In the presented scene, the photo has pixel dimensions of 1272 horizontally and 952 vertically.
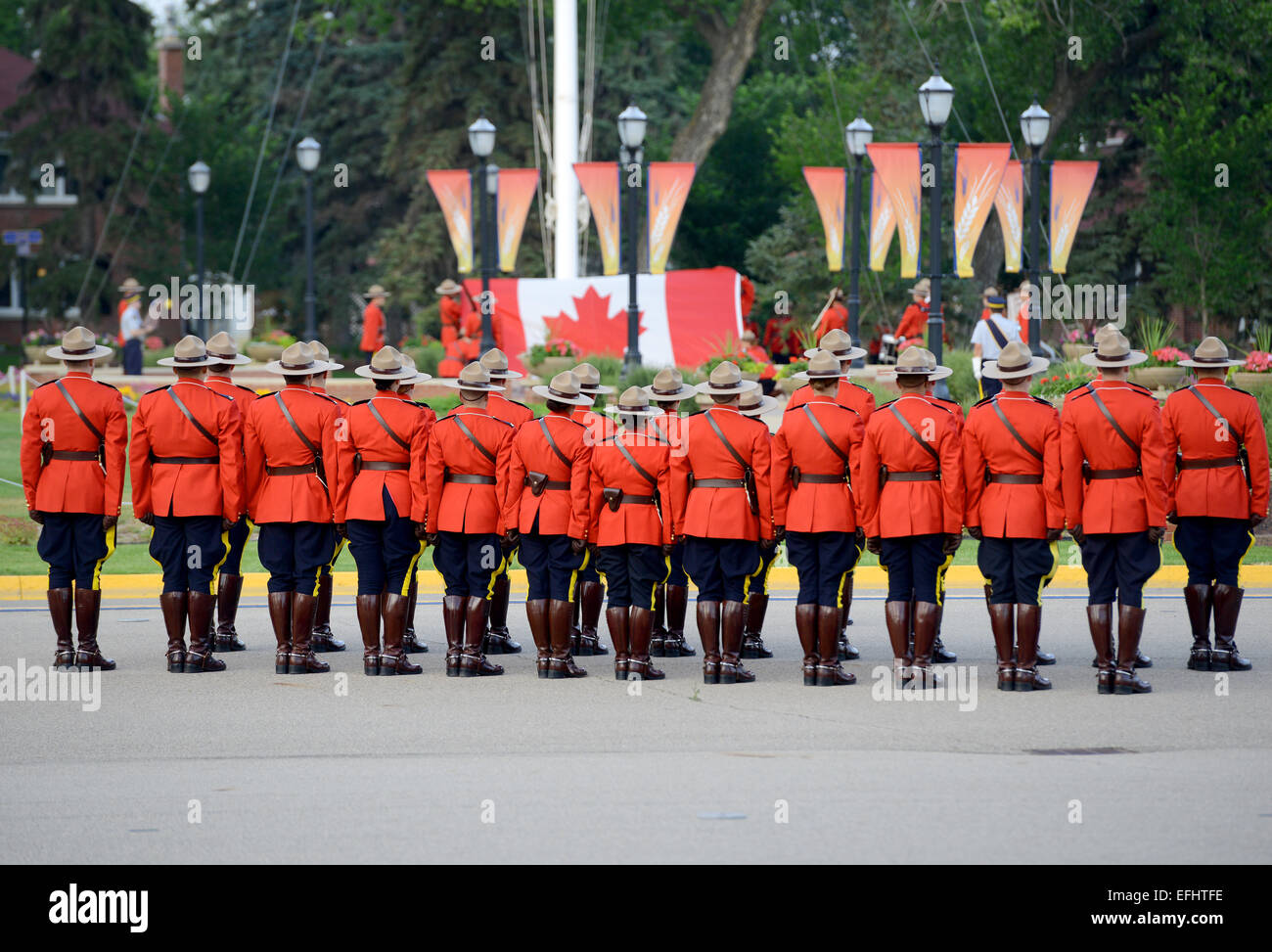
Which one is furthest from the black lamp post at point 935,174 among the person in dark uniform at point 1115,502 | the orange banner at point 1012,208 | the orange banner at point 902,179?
the person in dark uniform at point 1115,502

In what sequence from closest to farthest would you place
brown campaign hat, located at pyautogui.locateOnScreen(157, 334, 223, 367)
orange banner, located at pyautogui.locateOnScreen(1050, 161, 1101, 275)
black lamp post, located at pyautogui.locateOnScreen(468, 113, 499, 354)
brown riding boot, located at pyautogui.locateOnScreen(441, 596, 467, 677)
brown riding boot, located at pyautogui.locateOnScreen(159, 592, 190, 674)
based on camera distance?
1. brown riding boot, located at pyautogui.locateOnScreen(441, 596, 467, 677)
2. brown riding boot, located at pyautogui.locateOnScreen(159, 592, 190, 674)
3. brown campaign hat, located at pyautogui.locateOnScreen(157, 334, 223, 367)
4. orange banner, located at pyautogui.locateOnScreen(1050, 161, 1101, 275)
5. black lamp post, located at pyautogui.locateOnScreen(468, 113, 499, 354)

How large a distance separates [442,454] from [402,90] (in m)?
37.8

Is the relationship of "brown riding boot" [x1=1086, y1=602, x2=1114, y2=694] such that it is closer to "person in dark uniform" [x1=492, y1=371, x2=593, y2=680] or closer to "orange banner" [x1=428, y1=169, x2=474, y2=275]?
"person in dark uniform" [x1=492, y1=371, x2=593, y2=680]

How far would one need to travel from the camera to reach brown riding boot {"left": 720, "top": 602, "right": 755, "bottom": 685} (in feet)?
38.3

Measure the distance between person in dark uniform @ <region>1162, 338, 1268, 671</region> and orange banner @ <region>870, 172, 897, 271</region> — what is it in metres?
18.6

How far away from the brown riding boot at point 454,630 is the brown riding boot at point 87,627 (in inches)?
90.9

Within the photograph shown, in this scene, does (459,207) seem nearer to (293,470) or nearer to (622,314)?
(622,314)

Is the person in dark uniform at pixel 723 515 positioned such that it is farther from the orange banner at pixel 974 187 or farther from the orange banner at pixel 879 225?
the orange banner at pixel 879 225

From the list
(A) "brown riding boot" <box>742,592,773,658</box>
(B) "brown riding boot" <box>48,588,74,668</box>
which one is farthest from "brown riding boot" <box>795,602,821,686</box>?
(B) "brown riding boot" <box>48,588,74,668</box>

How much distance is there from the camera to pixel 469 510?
12.0 m

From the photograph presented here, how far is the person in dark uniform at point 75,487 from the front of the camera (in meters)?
12.1

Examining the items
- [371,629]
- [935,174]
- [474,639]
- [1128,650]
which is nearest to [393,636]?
[371,629]

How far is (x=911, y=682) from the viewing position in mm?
11523

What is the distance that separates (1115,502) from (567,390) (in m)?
3.57
